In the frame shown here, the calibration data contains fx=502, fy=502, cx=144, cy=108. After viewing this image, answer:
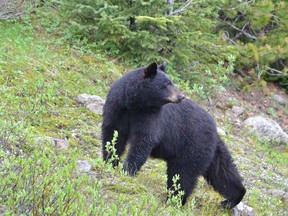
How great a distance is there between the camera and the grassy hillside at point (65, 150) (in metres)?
3.34

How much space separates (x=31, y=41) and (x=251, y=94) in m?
7.75

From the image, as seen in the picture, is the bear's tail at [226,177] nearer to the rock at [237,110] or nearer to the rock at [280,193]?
the rock at [280,193]

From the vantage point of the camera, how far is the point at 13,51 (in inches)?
375

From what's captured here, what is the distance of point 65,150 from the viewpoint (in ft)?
19.9

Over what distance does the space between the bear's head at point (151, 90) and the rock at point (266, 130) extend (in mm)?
6731

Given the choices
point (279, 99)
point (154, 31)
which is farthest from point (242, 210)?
point (279, 99)

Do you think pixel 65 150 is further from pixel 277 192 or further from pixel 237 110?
pixel 237 110

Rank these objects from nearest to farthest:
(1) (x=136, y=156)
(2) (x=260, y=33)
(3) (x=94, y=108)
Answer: (1) (x=136, y=156) < (3) (x=94, y=108) < (2) (x=260, y=33)

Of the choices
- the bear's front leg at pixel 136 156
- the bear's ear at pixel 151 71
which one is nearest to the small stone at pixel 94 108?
the bear's ear at pixel 151 71

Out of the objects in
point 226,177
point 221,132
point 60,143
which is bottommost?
point 221,132

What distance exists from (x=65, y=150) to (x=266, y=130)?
25.1 ft

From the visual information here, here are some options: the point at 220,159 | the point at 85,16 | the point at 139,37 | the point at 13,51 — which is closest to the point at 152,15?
the point at 139,37

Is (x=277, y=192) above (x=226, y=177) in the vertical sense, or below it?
below

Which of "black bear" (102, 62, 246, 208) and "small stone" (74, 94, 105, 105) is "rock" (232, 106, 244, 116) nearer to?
"small stone" (74, 94, 105, 105)
